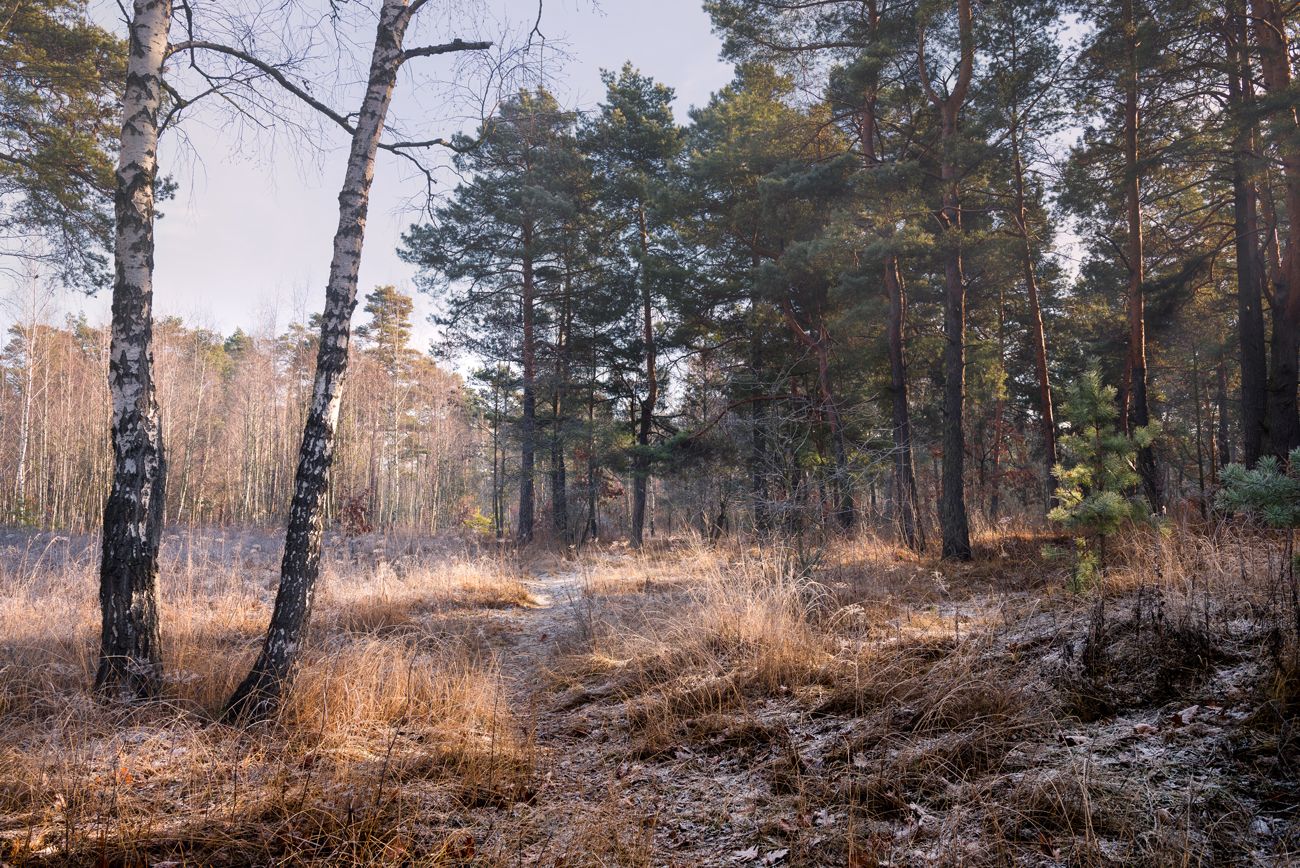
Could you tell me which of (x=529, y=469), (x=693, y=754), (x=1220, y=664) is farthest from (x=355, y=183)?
(x=529, y=469)

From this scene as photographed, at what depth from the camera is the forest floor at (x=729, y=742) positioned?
2.30 meters

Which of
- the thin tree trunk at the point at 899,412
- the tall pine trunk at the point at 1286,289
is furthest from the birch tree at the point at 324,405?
the tall pine trunk at the point at 1286,289

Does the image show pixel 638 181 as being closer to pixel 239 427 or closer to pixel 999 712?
pixel 999 712

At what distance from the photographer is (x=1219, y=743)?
7.97 feet

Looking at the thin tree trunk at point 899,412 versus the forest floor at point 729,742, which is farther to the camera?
the thin tree trunk at point 899,412

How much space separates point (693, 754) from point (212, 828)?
2210 millimetres

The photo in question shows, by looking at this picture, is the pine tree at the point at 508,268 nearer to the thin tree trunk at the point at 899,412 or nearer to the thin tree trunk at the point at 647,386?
the thin tree trunk at the point at 647,386

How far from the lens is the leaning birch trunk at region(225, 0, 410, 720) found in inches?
160

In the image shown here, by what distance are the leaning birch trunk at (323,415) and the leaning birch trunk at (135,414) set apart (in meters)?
0.79

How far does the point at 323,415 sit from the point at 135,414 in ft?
3.89

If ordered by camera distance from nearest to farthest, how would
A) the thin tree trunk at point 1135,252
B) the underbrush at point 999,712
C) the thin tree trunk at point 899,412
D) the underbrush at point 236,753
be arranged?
the underbrush at point 999,712 < the underbrush at point 236,753 < the thin tree trunk at point 1135,252 < the thin tree trunk at point 899,412

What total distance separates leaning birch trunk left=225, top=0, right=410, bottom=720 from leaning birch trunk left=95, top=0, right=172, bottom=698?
2.58 feet

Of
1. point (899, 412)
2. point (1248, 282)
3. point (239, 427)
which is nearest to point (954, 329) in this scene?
point (899, 412)

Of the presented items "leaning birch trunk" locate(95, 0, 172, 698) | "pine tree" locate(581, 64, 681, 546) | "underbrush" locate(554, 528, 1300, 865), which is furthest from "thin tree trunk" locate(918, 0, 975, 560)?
"leaning birch trunk" locate(95, 0, 172, 698)
